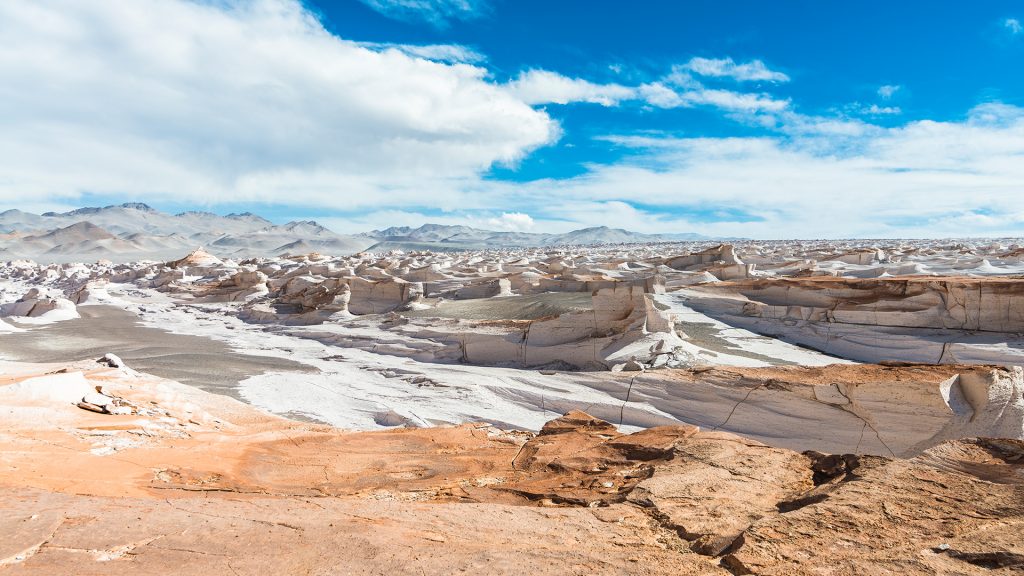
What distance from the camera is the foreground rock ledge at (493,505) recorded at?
2842 millimetres

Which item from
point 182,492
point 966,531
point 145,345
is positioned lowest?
point 145,345

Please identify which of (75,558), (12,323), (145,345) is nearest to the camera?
(75,558)

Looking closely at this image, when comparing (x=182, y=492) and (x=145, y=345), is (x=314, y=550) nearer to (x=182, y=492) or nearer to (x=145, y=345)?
(x=182, y=492)

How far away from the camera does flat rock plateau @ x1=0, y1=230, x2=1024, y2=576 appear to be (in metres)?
2.98

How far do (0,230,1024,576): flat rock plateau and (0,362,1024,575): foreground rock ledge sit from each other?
0.07 ft

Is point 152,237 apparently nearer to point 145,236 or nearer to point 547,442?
point 145,236

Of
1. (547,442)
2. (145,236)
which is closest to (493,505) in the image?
(547,442)

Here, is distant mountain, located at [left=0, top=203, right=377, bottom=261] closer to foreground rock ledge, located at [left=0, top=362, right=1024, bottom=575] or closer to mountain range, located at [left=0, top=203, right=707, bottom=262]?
mountain range, located at [left=0, top=203, right=707, bottom=262]

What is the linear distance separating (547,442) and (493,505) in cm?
220

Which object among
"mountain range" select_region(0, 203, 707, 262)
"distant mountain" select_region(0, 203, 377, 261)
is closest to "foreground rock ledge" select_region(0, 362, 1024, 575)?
"mountain range" select_region(0, 203, 707, 262)

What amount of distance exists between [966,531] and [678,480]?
1728 mm

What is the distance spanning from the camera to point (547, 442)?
612 cm

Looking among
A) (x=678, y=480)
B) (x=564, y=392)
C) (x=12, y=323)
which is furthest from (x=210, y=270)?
(x=678, y=480)

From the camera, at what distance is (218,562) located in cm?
279
